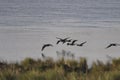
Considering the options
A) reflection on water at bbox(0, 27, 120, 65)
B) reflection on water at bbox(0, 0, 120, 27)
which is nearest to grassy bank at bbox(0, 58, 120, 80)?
reflection on water at bbox(0, 27, 120, 65)

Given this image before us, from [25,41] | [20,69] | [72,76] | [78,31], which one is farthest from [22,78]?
[78,31]

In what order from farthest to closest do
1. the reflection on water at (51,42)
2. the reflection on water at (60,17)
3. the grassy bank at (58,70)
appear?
the reflection on water at (60,17)
the reflection on water at (51,42)
the grassy bank at (58,70)

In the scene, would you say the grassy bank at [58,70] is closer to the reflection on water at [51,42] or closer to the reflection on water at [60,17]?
the reflection on water at [51,42]

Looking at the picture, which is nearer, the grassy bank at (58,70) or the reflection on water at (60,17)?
the grassy bank at (58,70)

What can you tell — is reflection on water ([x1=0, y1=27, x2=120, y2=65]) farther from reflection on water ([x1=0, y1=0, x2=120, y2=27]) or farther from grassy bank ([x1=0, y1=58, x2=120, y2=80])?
reflection on water ([x1=0, y1=0, x2=120, y2=27])

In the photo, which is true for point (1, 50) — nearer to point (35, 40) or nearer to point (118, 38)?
point (35, 40)

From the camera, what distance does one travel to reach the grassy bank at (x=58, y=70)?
36.0ft

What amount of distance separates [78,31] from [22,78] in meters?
11.4

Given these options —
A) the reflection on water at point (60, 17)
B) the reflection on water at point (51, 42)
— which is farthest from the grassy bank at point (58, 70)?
the reflection on water at point (60, 17)

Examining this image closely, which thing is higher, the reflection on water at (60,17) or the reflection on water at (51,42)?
the reflection on water at (60,17)

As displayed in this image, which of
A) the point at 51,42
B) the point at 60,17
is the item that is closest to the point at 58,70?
the point at 51,42

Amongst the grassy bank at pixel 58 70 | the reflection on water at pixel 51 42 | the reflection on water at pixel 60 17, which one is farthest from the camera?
the reflection on water at pixel 60 17

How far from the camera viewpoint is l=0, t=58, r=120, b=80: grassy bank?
36.0 feet

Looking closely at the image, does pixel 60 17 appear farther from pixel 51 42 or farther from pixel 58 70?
pixel 58 70
